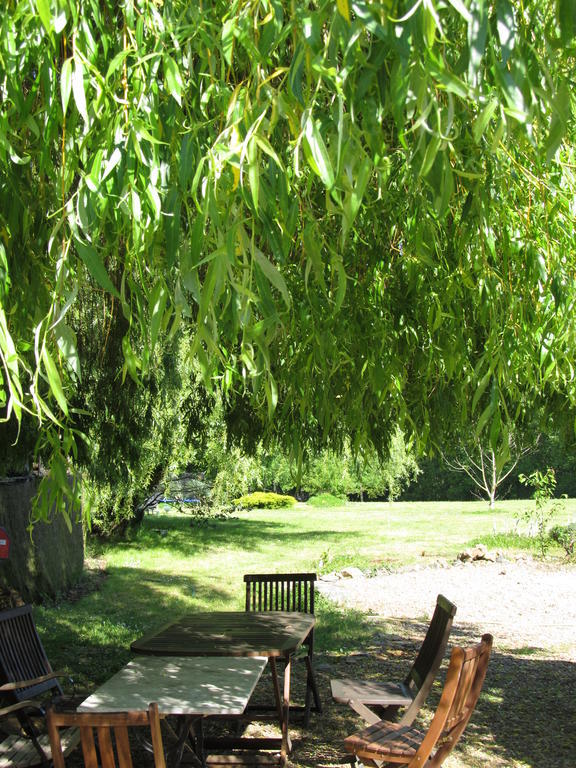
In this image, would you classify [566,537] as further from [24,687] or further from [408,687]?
[24,687]

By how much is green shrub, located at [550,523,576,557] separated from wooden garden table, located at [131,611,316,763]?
10.7 metres

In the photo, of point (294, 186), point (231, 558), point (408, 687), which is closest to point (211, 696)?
point (408, 687)

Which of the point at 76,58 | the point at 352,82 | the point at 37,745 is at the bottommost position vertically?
the point at 37,745

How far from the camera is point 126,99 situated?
2.27m

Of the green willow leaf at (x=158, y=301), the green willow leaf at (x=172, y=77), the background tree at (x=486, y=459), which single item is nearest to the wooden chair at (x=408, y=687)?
the background tree at (x=486, y=459)

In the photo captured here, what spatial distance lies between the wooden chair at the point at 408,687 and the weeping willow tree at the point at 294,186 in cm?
107

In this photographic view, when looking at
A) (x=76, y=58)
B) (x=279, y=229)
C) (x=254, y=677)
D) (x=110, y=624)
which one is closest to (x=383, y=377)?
(x=279, y=229)

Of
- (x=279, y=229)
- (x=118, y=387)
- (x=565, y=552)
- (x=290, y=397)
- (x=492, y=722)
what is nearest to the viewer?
(x=279, y=229)

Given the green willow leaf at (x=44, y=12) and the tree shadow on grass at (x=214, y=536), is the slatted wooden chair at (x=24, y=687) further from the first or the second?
the tree shadow on grass at (x=214, y=536)

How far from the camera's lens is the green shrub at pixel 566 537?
51.0 ft

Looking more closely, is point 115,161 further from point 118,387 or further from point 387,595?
point 387,595

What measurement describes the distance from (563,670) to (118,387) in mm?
5315

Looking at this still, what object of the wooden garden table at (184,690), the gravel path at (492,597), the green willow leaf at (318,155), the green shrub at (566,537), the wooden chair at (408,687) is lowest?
the gravel path at (492,597)

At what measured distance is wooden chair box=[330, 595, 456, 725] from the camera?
4.41 m
